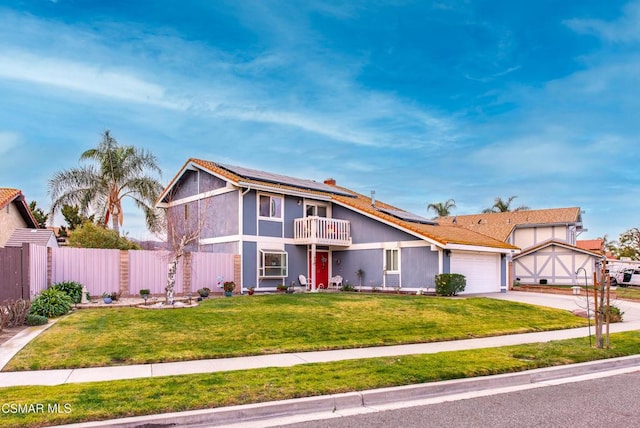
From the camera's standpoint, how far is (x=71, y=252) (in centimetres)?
1900

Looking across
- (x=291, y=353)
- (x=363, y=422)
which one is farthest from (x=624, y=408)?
(x=291, y=353)

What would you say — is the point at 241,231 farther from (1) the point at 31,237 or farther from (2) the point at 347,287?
(1) the point at 31,237

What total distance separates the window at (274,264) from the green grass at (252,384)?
1532 cm

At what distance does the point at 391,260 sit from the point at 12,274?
16.9 metres

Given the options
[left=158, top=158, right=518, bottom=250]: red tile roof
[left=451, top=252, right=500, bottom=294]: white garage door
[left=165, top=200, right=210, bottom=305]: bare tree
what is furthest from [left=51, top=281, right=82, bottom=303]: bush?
[left=451, top=252, right=500, bottom=294]: white garage door

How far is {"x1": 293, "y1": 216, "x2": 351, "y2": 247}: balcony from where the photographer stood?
86.4 ft

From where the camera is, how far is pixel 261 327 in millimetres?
13312

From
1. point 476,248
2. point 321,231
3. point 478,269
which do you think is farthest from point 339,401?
point 478,269

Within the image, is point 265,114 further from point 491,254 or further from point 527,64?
point 491,254

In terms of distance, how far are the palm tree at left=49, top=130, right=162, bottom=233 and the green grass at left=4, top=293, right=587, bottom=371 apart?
1673cm

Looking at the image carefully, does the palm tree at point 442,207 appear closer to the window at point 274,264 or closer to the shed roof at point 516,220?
the shed roof at point 516,220

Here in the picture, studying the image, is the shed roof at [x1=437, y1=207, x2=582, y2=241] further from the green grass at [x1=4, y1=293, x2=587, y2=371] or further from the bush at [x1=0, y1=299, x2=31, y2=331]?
the bush at [x1=0, y1=299, x2=31, y2=331]

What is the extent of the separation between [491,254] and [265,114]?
Result: 14.5 metres

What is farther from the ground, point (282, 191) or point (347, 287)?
point (282, 191)
